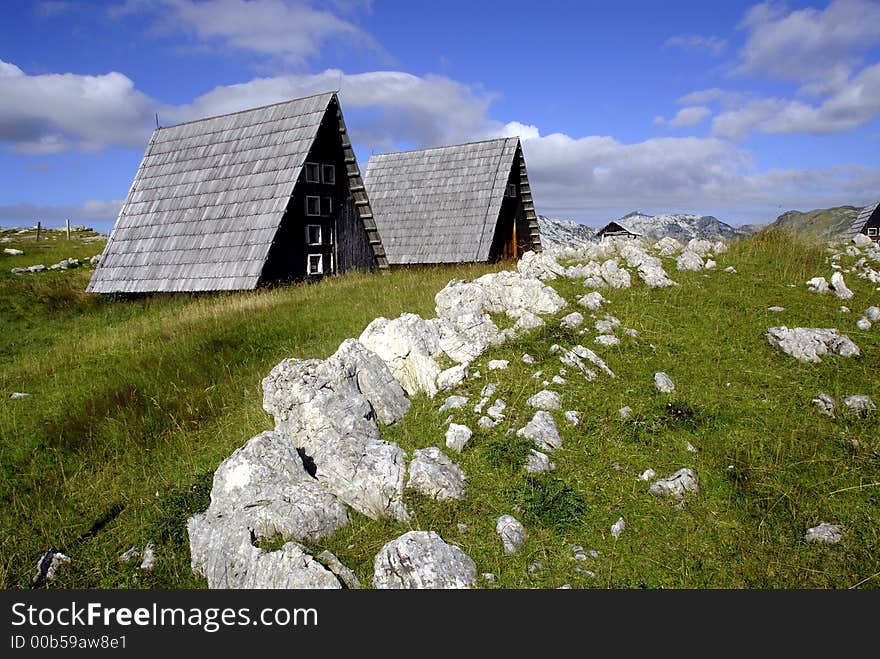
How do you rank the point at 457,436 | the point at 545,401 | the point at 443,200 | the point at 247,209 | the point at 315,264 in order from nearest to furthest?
the point at 457,436 < the point at 545,401 < the point at 247,209 < the point at 315,264 < the point at 443,200

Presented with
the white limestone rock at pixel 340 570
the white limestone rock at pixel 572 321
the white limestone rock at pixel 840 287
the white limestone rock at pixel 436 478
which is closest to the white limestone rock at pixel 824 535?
the white limestone rock at pixel 436 478

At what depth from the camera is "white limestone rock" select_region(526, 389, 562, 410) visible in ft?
24.2

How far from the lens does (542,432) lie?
6.90 m

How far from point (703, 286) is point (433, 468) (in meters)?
7.46

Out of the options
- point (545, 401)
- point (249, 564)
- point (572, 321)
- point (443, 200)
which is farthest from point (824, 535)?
point (443, 200)

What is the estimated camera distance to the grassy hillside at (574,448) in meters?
5.50

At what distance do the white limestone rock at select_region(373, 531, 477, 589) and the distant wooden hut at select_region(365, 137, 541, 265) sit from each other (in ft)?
64.6

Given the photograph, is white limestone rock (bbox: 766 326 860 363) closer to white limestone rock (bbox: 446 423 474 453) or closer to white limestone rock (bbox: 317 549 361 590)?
white limestone rock (bbox: 446 423 474 453)

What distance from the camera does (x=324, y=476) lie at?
260 inches

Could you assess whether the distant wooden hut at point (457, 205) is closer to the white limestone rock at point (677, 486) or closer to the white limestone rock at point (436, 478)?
the white limestone rock at point (436, 478)

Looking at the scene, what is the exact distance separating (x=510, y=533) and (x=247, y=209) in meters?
15.5

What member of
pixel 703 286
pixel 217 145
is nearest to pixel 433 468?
pixel 703 286

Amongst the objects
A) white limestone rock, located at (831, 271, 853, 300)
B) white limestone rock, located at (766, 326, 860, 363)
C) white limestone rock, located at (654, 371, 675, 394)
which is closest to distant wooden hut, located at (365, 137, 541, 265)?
white limestone rock, located at (831, 271, 853, 300)

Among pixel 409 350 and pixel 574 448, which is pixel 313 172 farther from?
pixel 574 448
